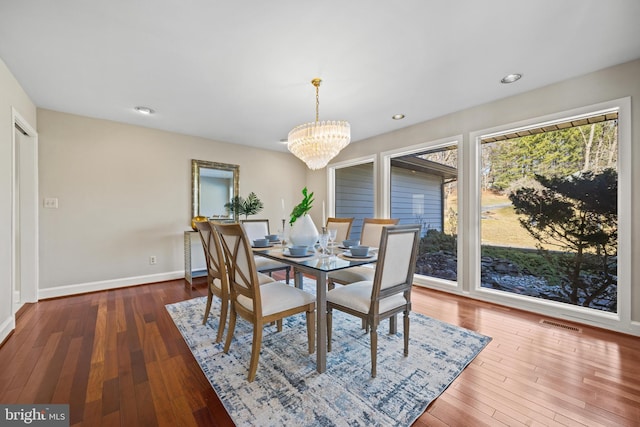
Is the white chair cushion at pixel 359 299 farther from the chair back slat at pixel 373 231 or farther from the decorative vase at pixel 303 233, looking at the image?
the chair back slat at pixel 373 231

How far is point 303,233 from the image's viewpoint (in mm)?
2494

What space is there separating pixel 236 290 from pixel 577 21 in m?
3.15

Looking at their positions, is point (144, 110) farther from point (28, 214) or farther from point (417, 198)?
point (417, 198)

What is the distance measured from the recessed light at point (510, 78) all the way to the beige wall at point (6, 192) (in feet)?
15.2

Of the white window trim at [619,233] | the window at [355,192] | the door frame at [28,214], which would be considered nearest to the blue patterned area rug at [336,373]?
the white window trim at [619,233]

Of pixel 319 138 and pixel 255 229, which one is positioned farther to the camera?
Result: pixel 255 229

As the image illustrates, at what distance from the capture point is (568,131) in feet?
9.16

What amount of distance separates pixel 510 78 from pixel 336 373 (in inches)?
124

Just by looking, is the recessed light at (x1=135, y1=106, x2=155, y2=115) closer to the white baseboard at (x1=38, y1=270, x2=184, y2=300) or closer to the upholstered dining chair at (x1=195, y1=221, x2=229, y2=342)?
the upholstered dining chair at (x1=195, y1=221, x2=229, y2=342)

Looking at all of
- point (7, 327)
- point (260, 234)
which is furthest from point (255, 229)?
point (7, 327)

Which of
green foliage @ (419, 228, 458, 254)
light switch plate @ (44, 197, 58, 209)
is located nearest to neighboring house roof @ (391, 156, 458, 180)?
green foliage @ (419, 228, 458, 254)

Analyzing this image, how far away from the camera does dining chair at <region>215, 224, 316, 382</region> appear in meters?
1.77

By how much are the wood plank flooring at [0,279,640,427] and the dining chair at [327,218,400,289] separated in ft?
3.08

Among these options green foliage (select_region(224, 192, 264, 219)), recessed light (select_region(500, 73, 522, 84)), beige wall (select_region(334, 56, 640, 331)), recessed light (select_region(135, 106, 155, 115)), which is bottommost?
green foliage (select_region(224, 192, 264, 219))
